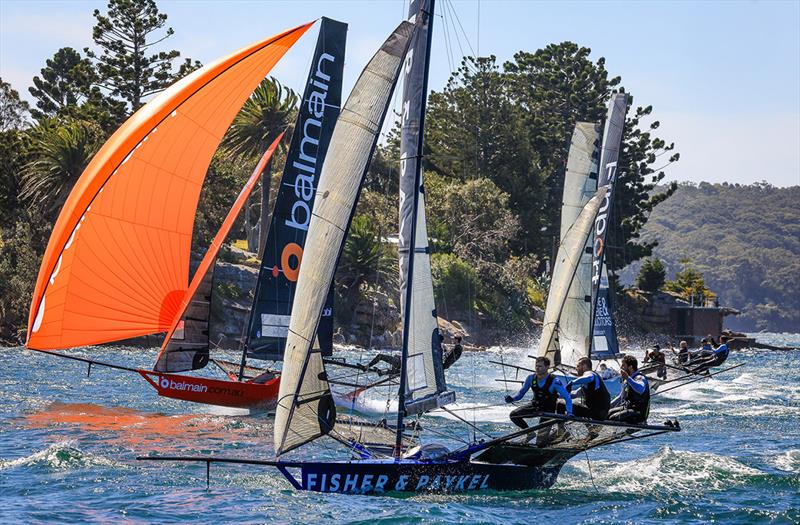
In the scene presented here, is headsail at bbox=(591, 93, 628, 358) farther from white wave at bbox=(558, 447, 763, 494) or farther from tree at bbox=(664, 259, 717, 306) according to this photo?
tree at bbox=(664, 259, 717, 306)

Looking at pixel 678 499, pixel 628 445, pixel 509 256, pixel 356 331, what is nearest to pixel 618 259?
pixel 509 256

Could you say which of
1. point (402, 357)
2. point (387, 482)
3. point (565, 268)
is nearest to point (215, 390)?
point (402, 357)

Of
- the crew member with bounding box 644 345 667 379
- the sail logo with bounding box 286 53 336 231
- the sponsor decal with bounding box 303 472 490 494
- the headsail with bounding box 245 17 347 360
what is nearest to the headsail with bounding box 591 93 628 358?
the crew member with bounding box 644 345 667 379

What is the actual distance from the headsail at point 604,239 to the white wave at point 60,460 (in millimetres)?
17640

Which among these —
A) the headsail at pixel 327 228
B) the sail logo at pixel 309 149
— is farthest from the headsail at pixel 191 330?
the headsail at pixel 327 228

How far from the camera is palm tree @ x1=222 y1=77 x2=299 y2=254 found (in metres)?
58.3

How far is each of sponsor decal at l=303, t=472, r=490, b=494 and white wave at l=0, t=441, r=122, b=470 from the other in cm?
447

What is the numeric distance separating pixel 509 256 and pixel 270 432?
55.6 meters

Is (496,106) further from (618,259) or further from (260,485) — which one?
(260,485)

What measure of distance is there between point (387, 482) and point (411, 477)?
1.25 ft

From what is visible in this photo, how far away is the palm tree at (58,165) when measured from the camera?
2090 inches

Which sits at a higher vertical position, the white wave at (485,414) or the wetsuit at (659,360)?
the wetsuit at (659,360)

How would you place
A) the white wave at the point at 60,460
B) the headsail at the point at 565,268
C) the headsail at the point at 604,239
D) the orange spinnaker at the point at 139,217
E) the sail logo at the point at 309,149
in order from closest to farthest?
the white wave at the point at 60,460
the orange spinnaker at the point at 139,217
the sail logo at the point at 309,149
the headsail at the point at 565,268
the headsail at the point at 604,239

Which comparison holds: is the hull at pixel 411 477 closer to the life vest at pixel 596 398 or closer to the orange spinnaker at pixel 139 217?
the life vest at pixel 596 398
